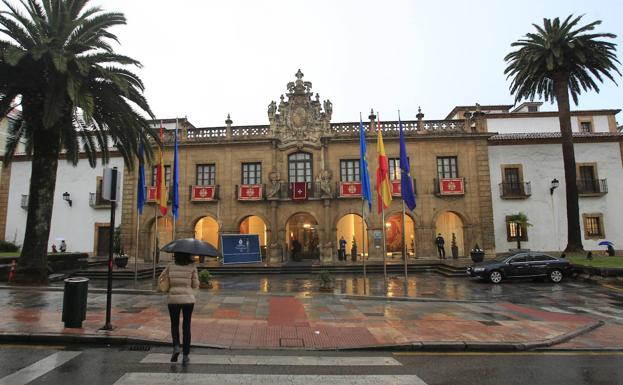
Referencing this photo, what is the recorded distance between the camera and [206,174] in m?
29.8

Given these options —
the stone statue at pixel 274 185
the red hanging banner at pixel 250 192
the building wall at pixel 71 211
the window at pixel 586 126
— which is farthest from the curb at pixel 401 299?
the window at pixel 586 126

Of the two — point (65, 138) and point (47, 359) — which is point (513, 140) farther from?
point (47, 359)

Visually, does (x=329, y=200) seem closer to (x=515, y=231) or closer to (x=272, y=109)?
(x=272, y=109)

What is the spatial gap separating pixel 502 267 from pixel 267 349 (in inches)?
599

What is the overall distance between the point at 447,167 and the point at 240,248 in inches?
643

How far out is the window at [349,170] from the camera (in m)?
28.9

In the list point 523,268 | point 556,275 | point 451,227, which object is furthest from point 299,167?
point 556,275

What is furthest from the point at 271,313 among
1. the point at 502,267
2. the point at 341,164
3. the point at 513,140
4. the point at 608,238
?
the point at 608,238

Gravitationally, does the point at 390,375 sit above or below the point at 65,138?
below

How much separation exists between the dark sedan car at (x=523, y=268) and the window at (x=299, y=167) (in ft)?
47.1

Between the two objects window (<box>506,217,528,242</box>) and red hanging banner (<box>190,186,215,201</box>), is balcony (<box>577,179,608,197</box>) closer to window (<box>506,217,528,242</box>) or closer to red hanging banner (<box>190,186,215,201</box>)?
window (<box>506,217,528,242</box>)

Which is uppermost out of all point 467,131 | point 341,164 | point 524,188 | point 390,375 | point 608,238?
point 467,131

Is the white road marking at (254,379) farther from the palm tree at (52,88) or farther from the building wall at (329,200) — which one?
the building wall at (329,200)

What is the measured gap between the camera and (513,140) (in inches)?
1123
